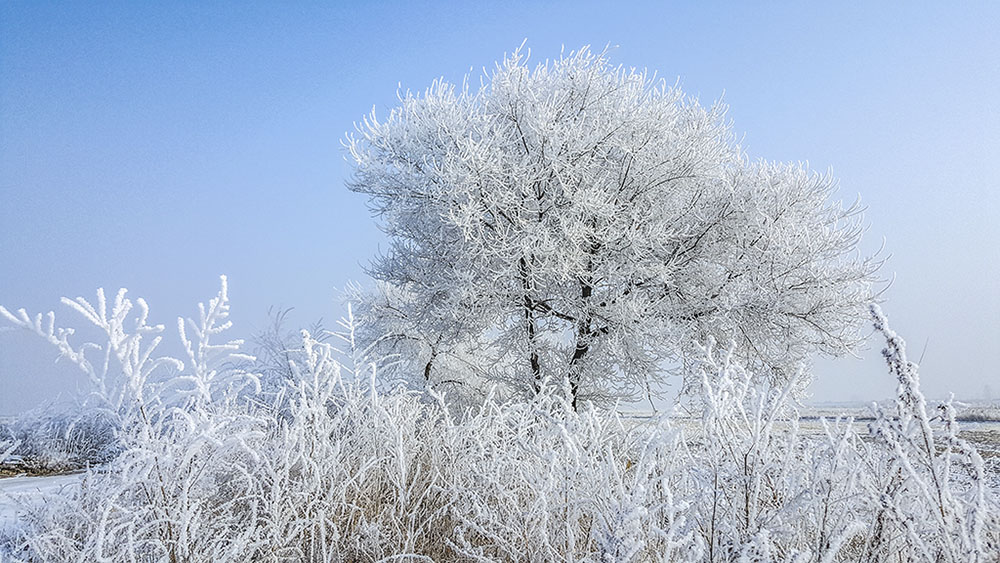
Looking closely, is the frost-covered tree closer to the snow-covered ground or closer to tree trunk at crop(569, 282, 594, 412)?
tree trunk at crop(569, 282, 594, 412)

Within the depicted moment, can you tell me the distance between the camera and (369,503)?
138 inches

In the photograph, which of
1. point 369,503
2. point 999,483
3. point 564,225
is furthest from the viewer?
point 564,225

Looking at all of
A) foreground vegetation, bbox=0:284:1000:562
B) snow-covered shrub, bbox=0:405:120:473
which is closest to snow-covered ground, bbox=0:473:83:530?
foreground vegetation, bbox=0:284:1000:562

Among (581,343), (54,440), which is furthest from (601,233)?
(54,440)

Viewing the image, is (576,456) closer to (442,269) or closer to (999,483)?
(999,483)

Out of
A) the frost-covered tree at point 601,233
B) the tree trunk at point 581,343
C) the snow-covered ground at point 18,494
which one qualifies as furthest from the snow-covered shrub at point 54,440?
the tree trunk at point 581,343

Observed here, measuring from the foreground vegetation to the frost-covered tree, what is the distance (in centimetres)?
521

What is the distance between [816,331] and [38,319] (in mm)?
9972

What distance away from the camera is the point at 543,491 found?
9.34 ft

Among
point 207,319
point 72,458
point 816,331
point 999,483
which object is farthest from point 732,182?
point 72,458

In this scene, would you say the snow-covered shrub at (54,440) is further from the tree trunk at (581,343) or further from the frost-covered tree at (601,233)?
the tree trunk at (581,343)

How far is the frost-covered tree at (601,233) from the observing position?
30.1 feet

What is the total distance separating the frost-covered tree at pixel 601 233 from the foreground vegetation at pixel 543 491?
17.1 ft

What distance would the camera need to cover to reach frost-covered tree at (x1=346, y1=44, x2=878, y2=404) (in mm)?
9180
